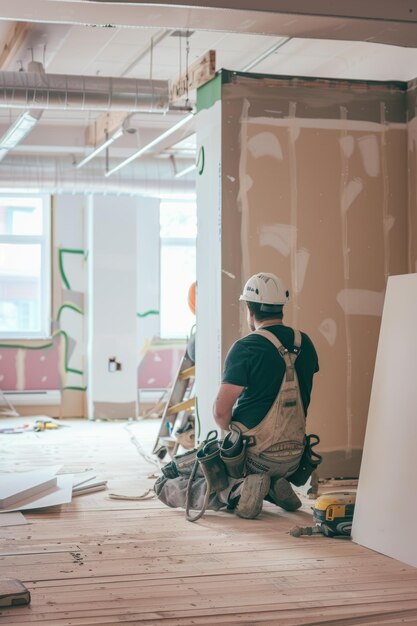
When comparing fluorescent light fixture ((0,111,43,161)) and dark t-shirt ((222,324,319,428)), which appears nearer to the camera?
dark t-shirt ((222,324,319,428))

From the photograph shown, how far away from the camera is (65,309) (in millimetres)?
10773

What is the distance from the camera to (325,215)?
222 inches

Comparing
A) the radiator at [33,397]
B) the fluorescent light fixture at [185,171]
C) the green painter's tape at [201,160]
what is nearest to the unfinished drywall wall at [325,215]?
the green painter's tape at [201,160]

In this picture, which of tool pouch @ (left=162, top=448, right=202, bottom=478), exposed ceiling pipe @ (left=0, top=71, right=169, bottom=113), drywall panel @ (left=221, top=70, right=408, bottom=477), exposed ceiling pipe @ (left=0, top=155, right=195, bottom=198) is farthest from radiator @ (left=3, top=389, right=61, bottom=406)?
tool pouch @ (left=162, top=448, right=202, bottom=478)

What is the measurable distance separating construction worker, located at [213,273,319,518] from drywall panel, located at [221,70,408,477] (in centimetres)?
92

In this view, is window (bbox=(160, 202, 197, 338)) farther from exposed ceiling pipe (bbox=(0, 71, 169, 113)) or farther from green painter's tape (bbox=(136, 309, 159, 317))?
exposed ceiling pipe (bbox=(0, 71, 169, 113))

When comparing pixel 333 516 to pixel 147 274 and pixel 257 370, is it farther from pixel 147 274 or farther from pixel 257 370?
pixel 147 274

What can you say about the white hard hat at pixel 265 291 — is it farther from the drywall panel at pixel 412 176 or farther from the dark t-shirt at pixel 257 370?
the drywall panel at pixel 412 176

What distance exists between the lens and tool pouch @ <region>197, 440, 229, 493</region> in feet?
14.9

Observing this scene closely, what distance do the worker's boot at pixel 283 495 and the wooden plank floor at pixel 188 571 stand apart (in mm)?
60

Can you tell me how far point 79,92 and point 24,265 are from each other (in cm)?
433

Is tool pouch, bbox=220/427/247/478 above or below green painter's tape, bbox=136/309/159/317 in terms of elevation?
below

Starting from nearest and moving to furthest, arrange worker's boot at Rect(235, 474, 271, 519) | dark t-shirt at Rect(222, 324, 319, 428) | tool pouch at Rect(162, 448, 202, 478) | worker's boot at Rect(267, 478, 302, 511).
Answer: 1. dark t-shirt at Rect(222, 324, 319, 428)
2. worker's boot at Rect(235, 474, 271, 519)
3. worker's boot at Rect(267, 478, 302, 511)
4. tool pouch at Rect(162, 448, 202, 478)

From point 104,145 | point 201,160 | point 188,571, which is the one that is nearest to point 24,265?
point 104,145
